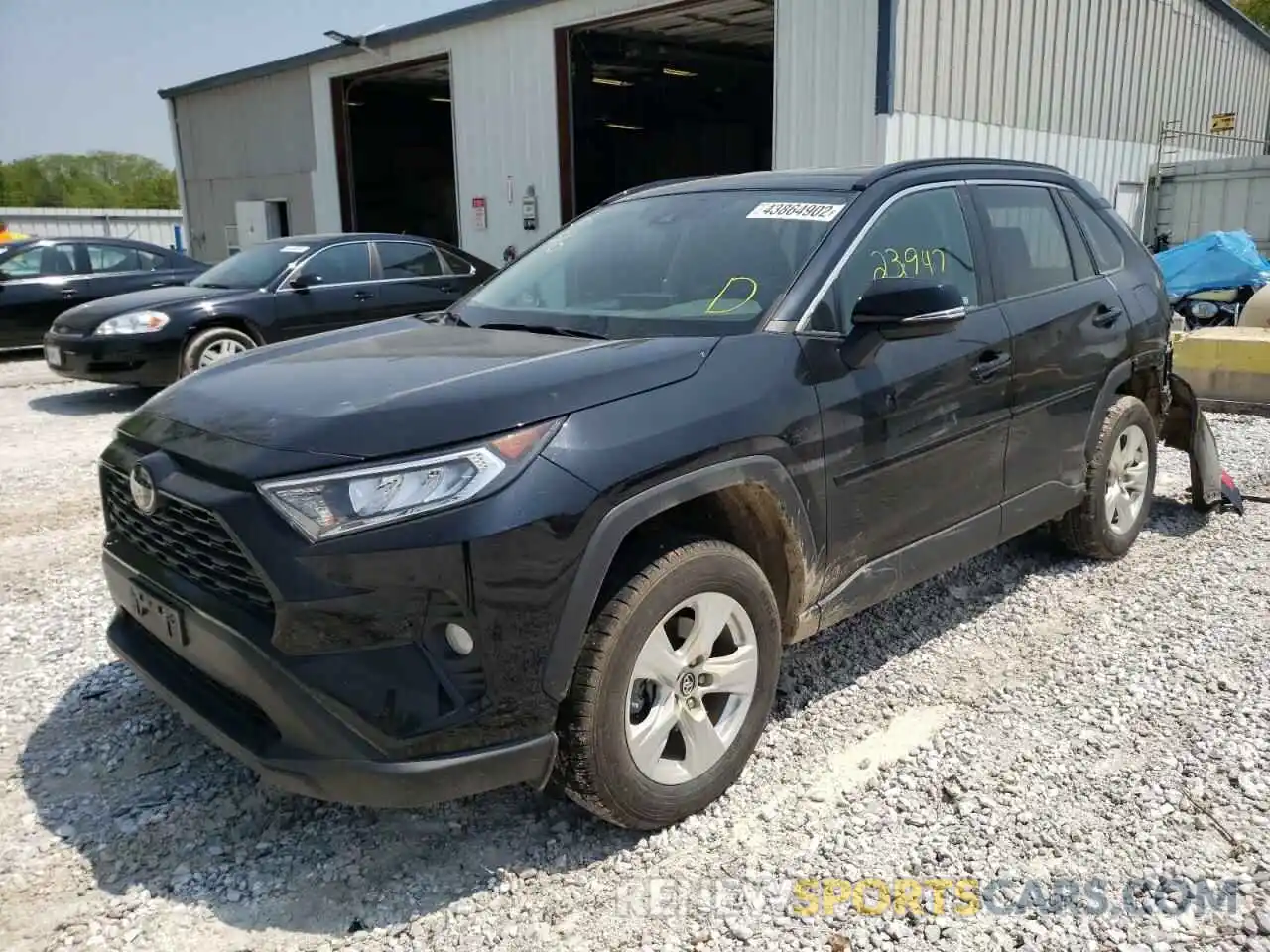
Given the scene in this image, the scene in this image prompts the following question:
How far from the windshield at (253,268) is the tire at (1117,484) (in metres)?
7.31

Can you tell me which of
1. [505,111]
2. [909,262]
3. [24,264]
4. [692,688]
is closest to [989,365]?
[909,262]

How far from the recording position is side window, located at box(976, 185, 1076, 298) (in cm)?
396

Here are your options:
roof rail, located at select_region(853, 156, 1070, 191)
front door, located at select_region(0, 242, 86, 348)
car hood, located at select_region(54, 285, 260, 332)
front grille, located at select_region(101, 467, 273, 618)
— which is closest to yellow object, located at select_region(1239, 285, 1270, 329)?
roof rail, located at select_region(853, 156, 1070, 191)

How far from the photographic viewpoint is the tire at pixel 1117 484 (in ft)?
14.9

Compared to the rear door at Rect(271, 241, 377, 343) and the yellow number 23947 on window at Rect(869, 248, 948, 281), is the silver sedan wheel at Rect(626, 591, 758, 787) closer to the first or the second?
the yellow number 23947 on window at Rect(869, 248, 948, 281)

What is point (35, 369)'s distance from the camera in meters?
11.7

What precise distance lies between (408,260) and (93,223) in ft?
91.7

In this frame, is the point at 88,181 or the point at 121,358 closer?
the point at 121,358

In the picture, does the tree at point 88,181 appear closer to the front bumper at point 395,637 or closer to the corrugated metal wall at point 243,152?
the corrugated metal wall at point 243,152

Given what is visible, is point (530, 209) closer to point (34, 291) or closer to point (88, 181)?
point (34, 291)

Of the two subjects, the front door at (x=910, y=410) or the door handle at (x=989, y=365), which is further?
the door handle at (x=989, y=365)

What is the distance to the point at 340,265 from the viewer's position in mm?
9555

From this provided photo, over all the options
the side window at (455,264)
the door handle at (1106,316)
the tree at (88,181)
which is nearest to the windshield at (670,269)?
the door handle at (1106,316)

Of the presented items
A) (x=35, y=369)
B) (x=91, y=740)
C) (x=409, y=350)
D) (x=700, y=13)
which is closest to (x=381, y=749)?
(x=409, y=350)
